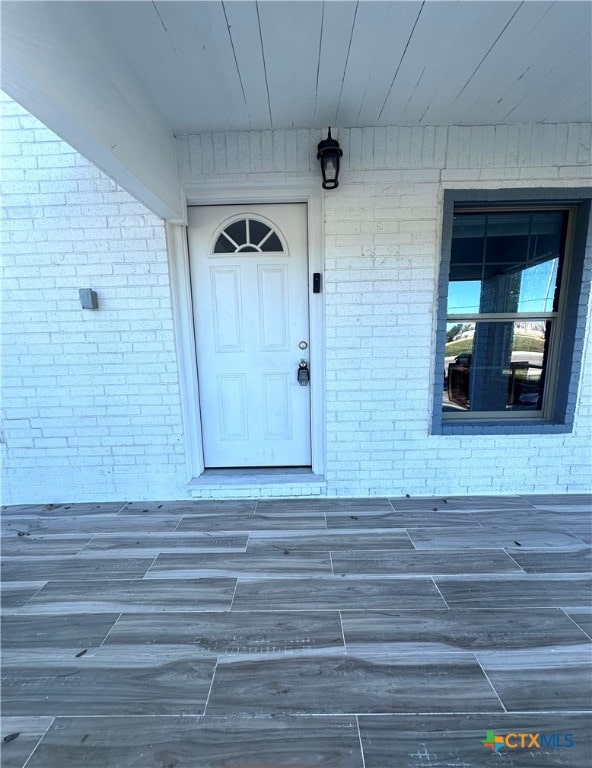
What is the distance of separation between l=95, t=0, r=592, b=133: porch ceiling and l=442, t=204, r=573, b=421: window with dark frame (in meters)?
0.63

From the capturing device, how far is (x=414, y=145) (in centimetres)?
216

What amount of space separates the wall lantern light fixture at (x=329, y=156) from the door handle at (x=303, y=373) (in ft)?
3.98

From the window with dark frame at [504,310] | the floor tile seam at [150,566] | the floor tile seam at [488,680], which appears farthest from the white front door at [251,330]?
the floor tile seam at [488,680]

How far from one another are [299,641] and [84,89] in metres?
2.30

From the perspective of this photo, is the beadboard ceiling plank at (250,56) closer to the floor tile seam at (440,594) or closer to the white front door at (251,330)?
the white front door at (251,330)

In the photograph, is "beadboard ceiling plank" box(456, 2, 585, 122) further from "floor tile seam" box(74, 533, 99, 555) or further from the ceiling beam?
"floor tile seam" box(74, 533, 99, 555)

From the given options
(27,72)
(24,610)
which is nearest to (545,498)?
(24,610)

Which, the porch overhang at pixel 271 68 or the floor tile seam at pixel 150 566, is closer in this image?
the porch overhang at pixel 271 68

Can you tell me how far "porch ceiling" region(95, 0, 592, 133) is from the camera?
4.48ft

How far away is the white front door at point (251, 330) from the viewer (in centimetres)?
239

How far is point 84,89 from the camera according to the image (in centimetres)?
122

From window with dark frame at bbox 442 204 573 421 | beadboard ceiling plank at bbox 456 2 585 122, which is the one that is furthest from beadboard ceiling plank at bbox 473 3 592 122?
window with dark frame at bbox 442 204 573 421

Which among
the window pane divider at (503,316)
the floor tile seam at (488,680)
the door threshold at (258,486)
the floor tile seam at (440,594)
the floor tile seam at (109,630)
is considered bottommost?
the floor tile seam at (109,630)

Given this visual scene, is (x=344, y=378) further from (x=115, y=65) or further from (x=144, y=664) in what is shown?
(x=115, y=65)
